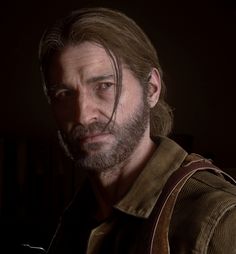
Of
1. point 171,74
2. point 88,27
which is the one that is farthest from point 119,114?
point 171,74

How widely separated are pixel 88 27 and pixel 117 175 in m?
0.30

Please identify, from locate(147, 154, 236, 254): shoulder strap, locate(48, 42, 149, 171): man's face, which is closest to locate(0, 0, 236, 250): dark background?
locate(48, 42, 149, 171): man's face

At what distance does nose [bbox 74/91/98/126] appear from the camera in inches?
35.9

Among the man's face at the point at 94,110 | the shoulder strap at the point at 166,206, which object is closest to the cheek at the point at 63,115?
the man's face at the point at 94,110

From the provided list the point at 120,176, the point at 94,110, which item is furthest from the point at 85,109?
the point at 120,176

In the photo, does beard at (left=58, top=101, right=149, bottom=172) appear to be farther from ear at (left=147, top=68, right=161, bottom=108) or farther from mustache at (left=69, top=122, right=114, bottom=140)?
ear at (left=147, top=68, right=161, bottom=108)

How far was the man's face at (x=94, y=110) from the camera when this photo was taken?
0.92 metres

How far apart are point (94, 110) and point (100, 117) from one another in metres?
0.02

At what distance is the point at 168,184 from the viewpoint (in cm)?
74

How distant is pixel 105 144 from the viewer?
3.03 ft

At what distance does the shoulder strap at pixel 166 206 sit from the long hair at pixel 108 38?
234 millimetres

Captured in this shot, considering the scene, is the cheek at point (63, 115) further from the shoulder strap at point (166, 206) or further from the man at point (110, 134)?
the shoulder strap at point (166, 206)

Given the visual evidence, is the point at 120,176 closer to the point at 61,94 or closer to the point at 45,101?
the point at 61,94

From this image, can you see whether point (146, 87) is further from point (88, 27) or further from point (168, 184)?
point (168, 184)
